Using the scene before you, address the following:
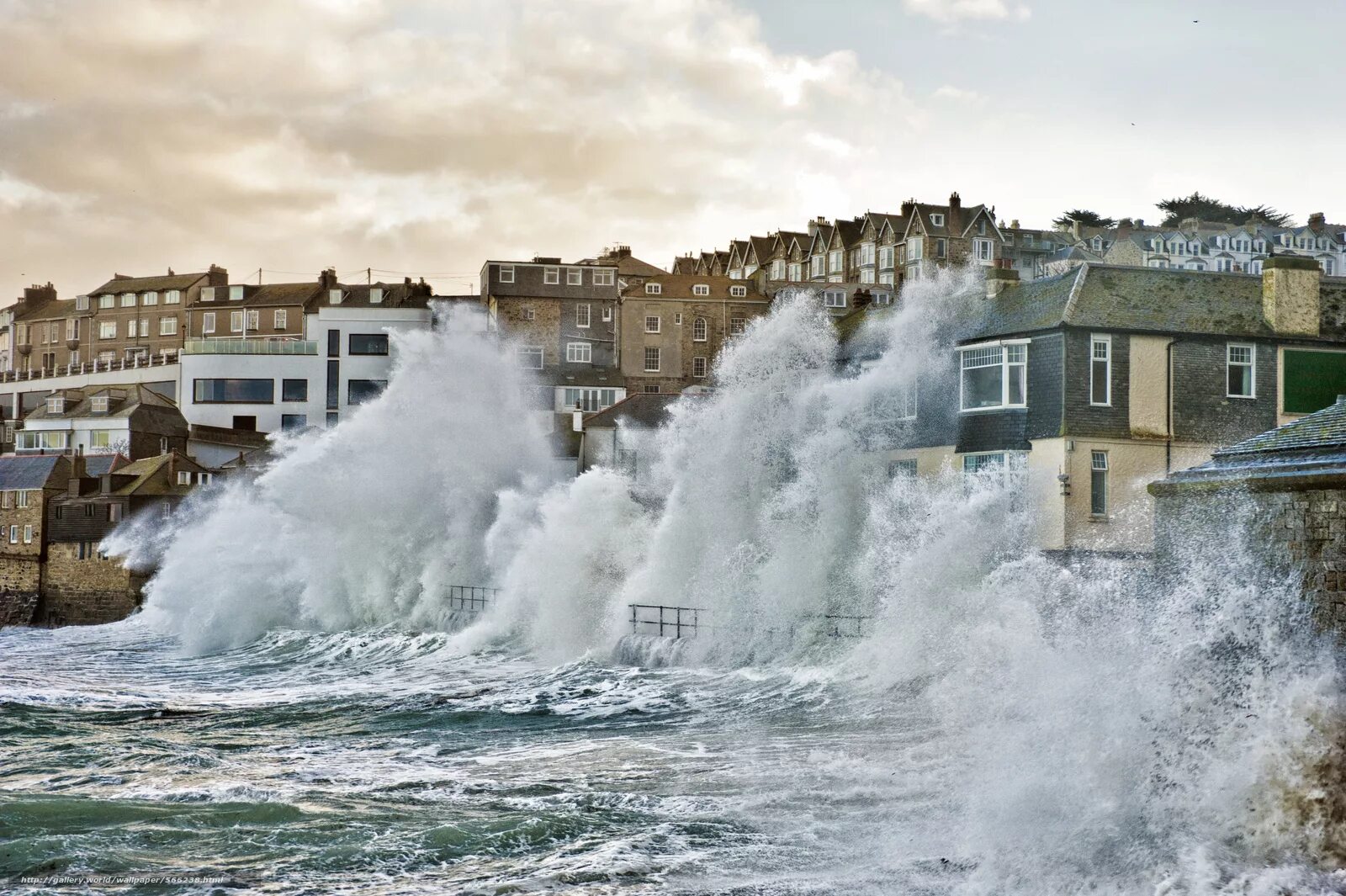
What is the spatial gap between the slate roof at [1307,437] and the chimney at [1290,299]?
12146mm

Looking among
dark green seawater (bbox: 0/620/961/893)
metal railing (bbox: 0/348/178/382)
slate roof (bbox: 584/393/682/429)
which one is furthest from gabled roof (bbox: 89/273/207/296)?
dark green seawater (bbox: 0/620/961/893)

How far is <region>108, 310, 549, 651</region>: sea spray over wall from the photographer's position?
38.2 meters

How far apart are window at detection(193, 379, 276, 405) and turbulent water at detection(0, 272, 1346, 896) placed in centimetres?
3037

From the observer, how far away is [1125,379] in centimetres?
2781

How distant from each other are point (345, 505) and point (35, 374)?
55.9 m

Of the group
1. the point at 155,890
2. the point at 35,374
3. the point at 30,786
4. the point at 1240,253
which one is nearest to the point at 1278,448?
the point at 155,890

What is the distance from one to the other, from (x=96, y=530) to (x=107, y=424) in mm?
11918

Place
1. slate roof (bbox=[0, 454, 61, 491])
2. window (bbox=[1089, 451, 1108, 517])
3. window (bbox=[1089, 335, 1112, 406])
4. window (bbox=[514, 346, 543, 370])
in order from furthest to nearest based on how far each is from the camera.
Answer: window (bbox=[514, 346, 543, 370])
slate roof (bbox=[0, 454, 61, 491])
window (bbox=[1089, 335, 1112, 406])
window (bbox=[1089, 451, 1108, 517])

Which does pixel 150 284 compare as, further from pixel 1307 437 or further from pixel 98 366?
pixel 1307 437

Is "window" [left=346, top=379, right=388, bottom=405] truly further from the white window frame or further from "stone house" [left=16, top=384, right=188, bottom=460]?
the white window frame

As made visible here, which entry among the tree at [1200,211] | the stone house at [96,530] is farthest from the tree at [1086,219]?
the stone house at [96,530]

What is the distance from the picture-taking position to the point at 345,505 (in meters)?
39.8

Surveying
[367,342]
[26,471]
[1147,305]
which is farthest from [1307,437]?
[367,342]

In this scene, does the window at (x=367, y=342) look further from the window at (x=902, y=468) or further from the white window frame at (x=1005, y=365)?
the white window frame at (x=1005, y=365)
